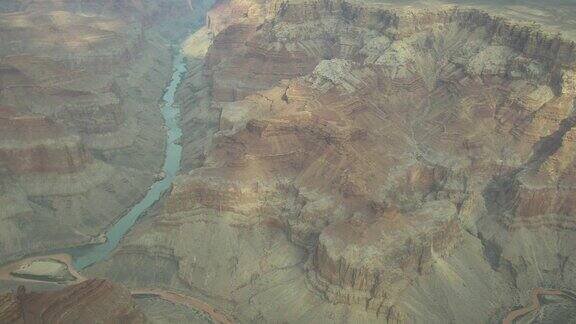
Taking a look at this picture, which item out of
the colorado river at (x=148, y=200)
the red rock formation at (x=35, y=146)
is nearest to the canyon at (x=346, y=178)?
the red rock formation at (x=35, y=146)

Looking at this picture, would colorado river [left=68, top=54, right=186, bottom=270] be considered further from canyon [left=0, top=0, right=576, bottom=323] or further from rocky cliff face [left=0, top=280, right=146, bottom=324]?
rocky cliff face [left=0, top=280, right=146, bottom=324]

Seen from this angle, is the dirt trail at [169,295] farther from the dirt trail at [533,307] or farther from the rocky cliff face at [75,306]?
the dirt trail at [533,307]

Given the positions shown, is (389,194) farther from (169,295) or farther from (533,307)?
(169,295)

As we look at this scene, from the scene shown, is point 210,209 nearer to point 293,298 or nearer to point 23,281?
point 293,298

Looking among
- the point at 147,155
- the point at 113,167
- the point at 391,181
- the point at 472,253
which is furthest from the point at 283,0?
the point at 472,253

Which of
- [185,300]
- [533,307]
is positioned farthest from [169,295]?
[533,307]

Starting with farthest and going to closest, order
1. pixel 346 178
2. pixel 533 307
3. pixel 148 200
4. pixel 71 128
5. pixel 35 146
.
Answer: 1. pixel 71 128
2. pixel 148 200
3. pixel 35 146
4. pixel 346 178
5. pixel 533 307
